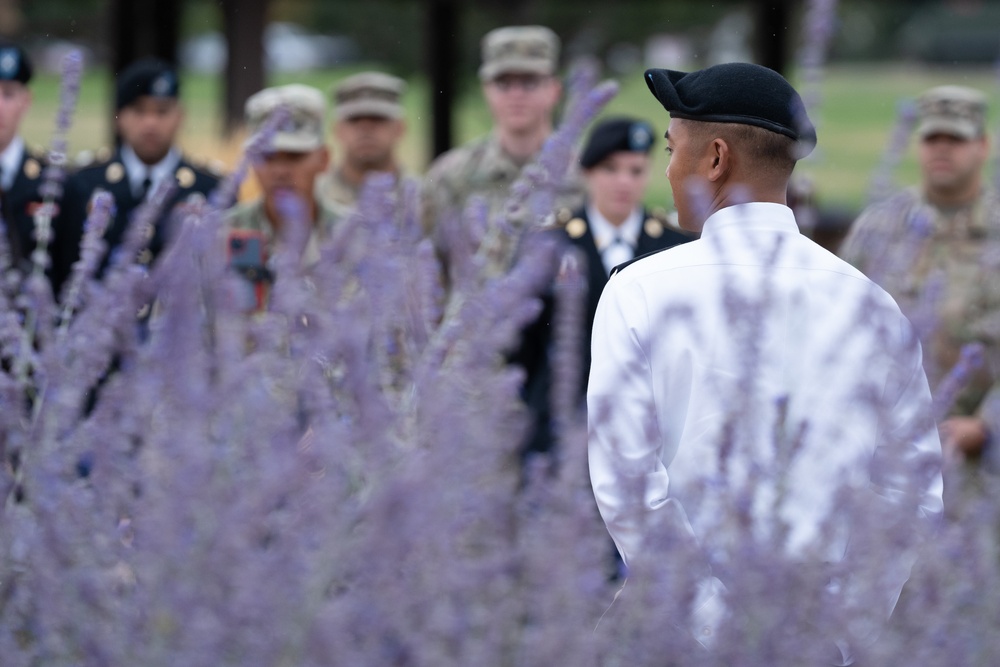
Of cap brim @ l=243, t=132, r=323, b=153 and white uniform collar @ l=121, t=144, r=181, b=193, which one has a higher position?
cap brim @ l=243, t=132, r=323, b=153

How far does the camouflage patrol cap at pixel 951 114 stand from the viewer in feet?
17.2

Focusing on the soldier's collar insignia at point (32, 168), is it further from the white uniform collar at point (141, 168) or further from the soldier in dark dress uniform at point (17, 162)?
the white uniform collar at point (141, 168)

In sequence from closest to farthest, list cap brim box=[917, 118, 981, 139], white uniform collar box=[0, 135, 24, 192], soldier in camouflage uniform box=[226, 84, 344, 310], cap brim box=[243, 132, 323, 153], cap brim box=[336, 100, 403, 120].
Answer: soldier in camouflage uniform box=[226, 84, 344, 310], cap brim box=[243, 132, 323, 153], white uniform collar box=[0, 135, 24, 192], cap brim box=[917, 118, 981, 139], cap brim box=[336, 100, 403, 120]

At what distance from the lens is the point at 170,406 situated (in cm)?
209

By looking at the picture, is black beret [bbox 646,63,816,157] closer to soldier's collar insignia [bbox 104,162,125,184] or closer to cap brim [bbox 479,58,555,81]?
cap brim [bbox 479,58,555,81]

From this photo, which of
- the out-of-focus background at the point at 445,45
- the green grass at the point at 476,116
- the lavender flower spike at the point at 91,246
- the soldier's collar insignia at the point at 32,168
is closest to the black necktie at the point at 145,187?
the soldier's collar insignia at the point at 32,168

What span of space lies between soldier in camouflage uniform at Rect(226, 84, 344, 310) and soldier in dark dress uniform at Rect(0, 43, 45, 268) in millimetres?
657

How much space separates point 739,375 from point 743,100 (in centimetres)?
42

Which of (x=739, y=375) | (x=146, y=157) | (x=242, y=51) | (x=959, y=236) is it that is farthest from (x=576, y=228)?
(x=242, y=51)

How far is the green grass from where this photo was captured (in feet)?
31.2

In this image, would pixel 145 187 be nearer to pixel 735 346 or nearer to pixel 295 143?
pixel 295 143

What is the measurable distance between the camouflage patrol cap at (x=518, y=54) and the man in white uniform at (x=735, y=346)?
3242 millimetres

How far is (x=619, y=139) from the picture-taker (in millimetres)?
4738

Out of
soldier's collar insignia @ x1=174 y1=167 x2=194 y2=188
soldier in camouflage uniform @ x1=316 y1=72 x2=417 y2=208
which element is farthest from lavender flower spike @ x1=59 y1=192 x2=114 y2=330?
soldier in camouflage uniform @ x1=316 y1=72 x2=417 y2=208
